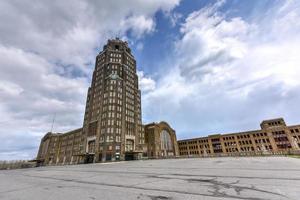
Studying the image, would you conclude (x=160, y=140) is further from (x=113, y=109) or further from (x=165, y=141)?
(x=113, y=109)

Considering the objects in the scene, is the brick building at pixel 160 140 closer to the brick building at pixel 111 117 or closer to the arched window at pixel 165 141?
the arched window at pixel 165 141

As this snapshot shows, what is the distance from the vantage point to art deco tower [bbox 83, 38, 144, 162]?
73438mm

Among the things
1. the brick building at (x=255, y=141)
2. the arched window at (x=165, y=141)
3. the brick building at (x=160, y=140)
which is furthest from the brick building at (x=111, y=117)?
the brick building at (x=255, y=141)

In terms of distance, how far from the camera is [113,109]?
261 feet

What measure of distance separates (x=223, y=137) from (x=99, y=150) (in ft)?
277

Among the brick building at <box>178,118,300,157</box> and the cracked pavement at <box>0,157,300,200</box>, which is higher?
the brick building at <box>178,118,300,157</box>

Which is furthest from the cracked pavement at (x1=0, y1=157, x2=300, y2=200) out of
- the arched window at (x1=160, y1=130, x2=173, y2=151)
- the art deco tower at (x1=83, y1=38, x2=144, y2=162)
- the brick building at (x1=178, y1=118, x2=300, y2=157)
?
the arched window at (x1=160, y1=130, x2=173, y2=151)

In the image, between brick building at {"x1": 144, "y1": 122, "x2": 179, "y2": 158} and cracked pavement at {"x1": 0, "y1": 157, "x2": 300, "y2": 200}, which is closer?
cracked pavement at {"x1": 0, "y1": 157, "x2": 300, "y2": 200}

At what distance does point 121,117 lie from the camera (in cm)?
8069

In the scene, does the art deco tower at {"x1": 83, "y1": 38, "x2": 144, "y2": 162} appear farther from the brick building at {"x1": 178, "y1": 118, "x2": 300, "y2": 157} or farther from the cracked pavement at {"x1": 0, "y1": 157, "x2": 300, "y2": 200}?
the cracked pavement at {"x1": 0, "y1": 157, "x2": 300, "y2": 200}

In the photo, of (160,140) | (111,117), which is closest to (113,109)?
(111,117)

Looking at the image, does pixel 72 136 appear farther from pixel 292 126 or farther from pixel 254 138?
pixel 292 126

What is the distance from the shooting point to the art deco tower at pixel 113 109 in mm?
73438

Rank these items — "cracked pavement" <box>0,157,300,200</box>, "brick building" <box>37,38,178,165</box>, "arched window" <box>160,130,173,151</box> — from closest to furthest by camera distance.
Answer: "cracked pavement" <box>0,157,300,200</box> → "brick building" <box>37,38,178,165</box> → "arched window" <box>160,130,173,151</box>
